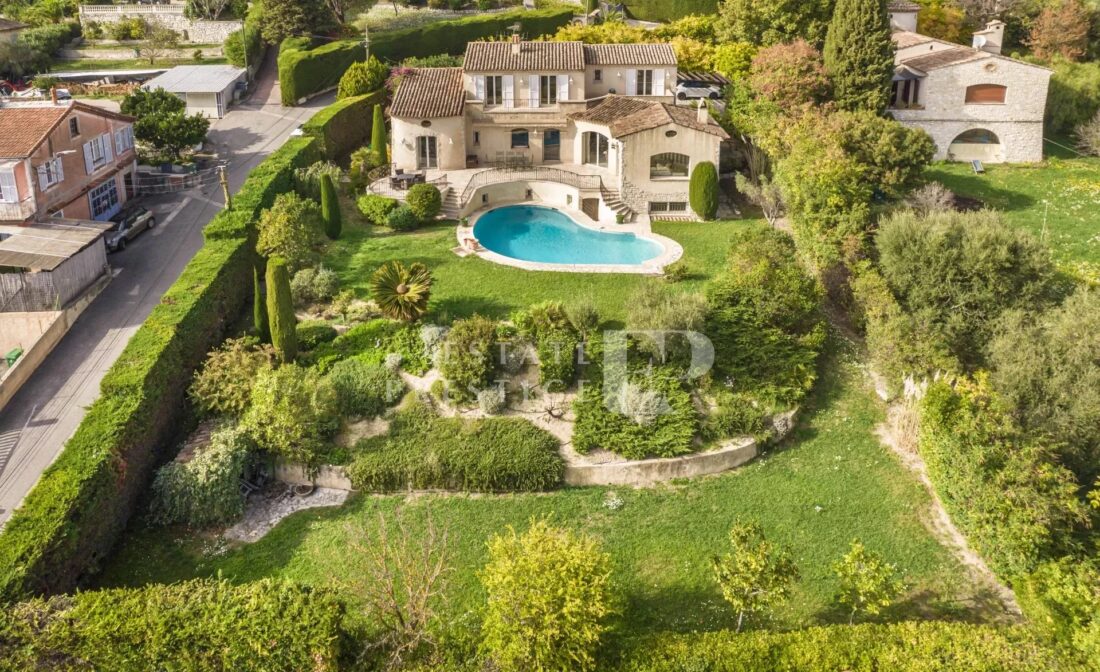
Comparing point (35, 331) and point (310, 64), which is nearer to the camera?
point (35, 331)

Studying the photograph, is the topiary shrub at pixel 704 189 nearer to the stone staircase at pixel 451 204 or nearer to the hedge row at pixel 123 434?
the stone staircase at pixel 451 204

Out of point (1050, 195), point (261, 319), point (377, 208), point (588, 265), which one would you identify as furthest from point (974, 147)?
point (261, 319)

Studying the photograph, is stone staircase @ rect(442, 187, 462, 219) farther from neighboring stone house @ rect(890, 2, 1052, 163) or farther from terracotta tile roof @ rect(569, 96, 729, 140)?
neighboring stone house @ rect(890, 2, 1052, 163)

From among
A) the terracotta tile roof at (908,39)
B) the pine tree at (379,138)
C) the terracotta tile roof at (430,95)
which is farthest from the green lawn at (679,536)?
the terracotta tile roof at (908,39)

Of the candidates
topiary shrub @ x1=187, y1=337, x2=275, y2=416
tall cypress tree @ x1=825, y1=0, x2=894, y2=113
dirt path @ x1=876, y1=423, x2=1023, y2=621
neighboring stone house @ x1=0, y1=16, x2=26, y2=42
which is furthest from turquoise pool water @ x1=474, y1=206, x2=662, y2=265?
neighboring stone house @ x1=0, y1=16, x2=26, y2=42

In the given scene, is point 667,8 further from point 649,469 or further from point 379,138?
point 649,469

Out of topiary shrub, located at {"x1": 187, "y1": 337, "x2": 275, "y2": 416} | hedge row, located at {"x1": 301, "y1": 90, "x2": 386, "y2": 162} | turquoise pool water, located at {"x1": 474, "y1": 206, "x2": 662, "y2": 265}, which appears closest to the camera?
topiary shrub, located at {"x1": 187, "y1": 337, "x2": 275, "y2": 416}
